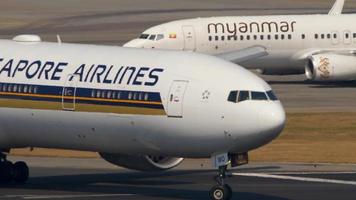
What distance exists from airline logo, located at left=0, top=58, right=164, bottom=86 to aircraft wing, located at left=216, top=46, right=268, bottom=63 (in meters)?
24.4

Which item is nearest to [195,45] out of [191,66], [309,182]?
[309,182]

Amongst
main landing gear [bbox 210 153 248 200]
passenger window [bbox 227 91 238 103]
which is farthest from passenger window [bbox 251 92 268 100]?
main landing gear [bbox 210 153 248 200]

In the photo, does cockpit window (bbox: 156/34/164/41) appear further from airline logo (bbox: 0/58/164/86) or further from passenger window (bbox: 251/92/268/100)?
passenger window (bbox: 251/92/268/100)

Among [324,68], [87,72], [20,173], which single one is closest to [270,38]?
[324,68]

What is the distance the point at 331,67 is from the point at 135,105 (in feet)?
145

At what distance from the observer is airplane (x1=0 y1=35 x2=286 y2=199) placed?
36.8 metres

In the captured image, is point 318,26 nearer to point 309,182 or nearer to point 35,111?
point 309,182

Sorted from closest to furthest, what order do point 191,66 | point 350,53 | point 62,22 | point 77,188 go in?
point 191,66 → point 77,188 → point 350,53 → point 62,22

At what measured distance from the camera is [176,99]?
37.4 meters

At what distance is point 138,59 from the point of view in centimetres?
3938

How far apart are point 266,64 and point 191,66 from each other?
4531 cm

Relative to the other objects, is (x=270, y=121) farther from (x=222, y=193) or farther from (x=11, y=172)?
(x=11, y=172)

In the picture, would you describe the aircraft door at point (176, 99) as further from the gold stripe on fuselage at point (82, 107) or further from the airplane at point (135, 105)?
the gold stripe on fuselage at point (82, 107)

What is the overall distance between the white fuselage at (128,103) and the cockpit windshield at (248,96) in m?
0.12
